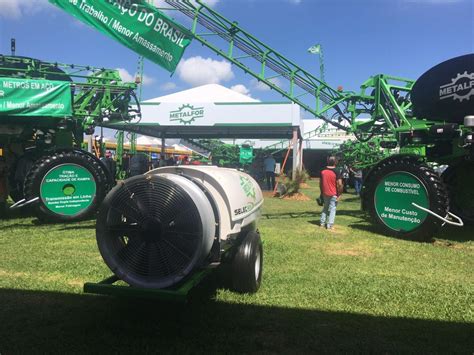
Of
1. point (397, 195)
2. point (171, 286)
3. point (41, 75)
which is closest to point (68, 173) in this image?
point (41, 75)

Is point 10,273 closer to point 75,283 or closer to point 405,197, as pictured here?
point 75,283

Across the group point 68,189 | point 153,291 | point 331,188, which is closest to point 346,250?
point 331,188

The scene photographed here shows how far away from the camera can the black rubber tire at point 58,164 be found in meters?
7.92

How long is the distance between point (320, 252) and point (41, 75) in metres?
7.16

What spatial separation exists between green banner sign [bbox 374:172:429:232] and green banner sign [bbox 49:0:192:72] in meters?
5.22

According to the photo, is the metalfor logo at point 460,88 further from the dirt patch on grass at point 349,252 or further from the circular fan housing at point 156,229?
the circular fan housing at point 156,229

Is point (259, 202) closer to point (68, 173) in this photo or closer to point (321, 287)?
point (321, 287)

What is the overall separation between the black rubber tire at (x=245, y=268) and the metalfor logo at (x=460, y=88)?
511 centimetres

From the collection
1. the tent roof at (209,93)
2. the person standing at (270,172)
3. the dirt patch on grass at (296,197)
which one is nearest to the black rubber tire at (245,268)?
the dirt patch on grass at (296,197)

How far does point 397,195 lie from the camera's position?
7.91 metres

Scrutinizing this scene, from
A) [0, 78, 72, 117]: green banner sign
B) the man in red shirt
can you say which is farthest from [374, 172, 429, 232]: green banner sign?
[0, 78, 72, 117]: green banner sign

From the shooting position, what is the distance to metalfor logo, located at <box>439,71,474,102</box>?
724cm

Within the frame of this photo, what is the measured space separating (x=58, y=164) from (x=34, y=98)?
4.35 ft

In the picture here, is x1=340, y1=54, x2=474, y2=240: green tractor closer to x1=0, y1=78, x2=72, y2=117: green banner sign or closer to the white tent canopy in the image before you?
x1=0, y1=78, x2=72, y2=117: green banner sign
